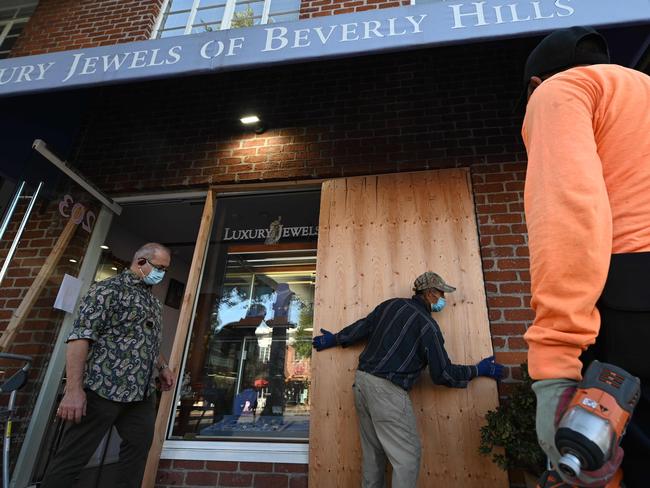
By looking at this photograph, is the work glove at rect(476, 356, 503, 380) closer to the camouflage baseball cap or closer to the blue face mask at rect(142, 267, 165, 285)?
the camouflage baseball cap

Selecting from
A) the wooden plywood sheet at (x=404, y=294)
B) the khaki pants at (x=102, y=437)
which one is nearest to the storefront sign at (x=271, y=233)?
the wooden plywood sheet at (x=404, y=294)

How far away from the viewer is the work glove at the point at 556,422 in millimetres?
631

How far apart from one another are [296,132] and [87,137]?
99.6 inches

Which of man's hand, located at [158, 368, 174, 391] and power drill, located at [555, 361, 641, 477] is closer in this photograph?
power drill, located at [555, 361, 641, 477]

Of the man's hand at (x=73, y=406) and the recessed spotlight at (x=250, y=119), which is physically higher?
the recessed spotlight at (x=250, y=119)

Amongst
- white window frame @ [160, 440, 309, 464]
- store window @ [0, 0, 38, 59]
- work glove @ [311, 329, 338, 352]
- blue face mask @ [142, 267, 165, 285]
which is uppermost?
store window @ [0, 0, 38, 59]

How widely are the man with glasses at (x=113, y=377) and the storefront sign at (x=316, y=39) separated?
1.42 m

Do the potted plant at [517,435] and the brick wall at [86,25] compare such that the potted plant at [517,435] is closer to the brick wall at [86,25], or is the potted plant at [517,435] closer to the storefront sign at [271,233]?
the storefront sign at [271,233]

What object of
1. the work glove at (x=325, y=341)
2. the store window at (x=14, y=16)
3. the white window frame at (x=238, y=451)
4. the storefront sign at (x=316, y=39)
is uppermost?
the store window at (x=14, y=16)

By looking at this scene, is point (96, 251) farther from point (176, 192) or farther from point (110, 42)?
point (110, 42)

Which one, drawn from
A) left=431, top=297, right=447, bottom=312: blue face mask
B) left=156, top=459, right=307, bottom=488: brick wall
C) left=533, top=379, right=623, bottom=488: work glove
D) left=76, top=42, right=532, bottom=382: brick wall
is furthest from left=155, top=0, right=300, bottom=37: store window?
left=533, top=379, right=623, bottom=488: work glove

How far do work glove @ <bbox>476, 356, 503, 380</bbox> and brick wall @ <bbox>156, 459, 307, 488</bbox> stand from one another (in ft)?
4.79

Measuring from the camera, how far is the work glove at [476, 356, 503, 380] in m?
2.71

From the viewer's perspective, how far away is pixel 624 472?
2.48 feet
